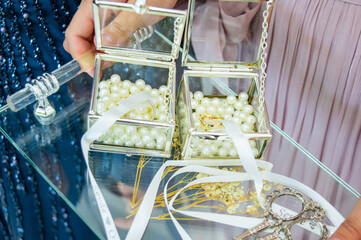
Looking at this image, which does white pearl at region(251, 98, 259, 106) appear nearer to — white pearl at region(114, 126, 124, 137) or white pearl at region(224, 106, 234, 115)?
white pearl at region(224, 106, 234, 115)

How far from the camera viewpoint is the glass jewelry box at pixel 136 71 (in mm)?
552

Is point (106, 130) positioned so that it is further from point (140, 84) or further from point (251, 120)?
point (251, 120)

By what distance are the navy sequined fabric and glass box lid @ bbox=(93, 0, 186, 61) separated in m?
0.15

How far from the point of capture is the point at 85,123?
0.63m

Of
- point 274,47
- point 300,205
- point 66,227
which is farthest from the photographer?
point 274,47

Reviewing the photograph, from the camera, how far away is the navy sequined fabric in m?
0.70

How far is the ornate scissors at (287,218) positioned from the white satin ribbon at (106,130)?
169mm

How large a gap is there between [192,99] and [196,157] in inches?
4.0

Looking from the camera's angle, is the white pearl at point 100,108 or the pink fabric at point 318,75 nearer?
the white pearl at point 100,108

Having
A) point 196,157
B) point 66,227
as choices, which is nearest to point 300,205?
point 196,157

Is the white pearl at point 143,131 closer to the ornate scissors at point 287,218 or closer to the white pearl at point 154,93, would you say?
the white pearl at point 154,93

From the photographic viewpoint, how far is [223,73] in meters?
0.64

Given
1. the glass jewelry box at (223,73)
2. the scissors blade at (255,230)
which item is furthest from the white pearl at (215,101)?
the scissors blade at (255,230)

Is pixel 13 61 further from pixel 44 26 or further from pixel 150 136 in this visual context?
pixel 150 136
